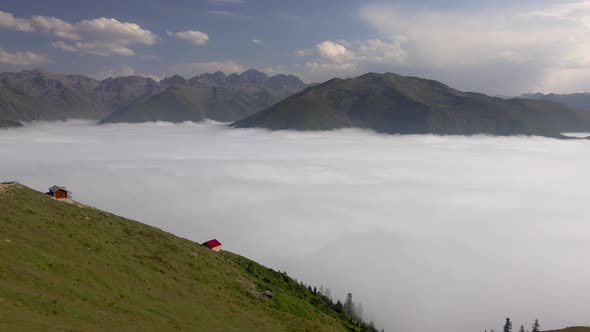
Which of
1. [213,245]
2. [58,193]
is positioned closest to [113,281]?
[58,193]

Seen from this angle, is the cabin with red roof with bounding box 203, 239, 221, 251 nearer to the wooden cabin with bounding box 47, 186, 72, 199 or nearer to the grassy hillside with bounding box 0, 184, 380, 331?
the grassy hillside with bounding box 0, 184, 380, 331

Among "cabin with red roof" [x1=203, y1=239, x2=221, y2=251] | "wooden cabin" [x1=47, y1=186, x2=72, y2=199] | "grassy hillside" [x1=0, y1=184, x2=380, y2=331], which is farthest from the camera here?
"cabin with red roof" [x1=203, y1=239, x2=221, y2=251]

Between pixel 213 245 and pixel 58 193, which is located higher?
pixel 58 193

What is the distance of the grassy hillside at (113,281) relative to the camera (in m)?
46.3

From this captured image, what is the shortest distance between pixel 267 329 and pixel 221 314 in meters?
8.09

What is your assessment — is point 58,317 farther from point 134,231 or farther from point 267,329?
point 134,231

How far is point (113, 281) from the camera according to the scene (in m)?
59.7

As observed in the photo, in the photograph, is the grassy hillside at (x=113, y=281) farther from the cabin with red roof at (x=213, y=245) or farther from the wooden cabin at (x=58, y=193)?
the wooden cabin at (x=58, y=193)

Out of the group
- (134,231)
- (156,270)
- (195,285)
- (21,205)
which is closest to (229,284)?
(195,285)

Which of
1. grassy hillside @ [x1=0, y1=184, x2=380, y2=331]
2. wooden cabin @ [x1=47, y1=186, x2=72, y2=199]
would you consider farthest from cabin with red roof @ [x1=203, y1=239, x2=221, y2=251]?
wooden cabin @ [x1=47, y1=186, x2=72, y2=199]

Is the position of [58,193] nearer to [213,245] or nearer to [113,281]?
[213,245]

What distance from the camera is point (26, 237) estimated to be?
62.1 meters

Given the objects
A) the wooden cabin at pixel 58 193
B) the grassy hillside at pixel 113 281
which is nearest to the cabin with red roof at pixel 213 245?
the grassy hillside at pixel 113 281

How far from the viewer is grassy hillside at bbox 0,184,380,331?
46.3 meters
